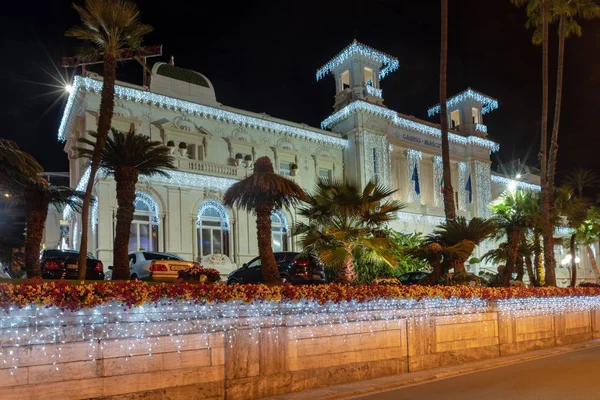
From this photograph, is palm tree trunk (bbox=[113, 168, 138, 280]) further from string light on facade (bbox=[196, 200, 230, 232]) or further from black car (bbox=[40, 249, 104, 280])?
string light on facade (bbox=[196, 200, 230, 232])

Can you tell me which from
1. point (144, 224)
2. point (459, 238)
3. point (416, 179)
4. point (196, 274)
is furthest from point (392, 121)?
point (196, 274)

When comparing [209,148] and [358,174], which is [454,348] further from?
[358,174]

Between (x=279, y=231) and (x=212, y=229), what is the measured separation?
4520mm

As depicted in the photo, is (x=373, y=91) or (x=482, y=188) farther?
(x=482, y=188)

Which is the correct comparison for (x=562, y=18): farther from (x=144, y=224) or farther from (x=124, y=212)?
(x=144, y=224)

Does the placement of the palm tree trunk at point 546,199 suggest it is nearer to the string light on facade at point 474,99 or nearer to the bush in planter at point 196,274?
the bush in planter at point 196,274

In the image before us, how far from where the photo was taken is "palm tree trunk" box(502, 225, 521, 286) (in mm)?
18859

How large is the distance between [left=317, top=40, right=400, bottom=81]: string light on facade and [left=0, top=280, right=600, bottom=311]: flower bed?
26.1 metres

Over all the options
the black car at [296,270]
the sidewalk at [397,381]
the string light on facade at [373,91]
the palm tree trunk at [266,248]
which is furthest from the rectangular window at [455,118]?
the palm tree trunk at [266,248]

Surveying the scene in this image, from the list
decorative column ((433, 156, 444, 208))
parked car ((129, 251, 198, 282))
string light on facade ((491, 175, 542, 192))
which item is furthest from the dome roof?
string light on facade ((491, 175, 542, 192))

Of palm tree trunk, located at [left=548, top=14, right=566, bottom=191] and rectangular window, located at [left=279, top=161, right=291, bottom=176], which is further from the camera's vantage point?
rectangular window, located at [left=279, top=161, right=291, bottom=176]

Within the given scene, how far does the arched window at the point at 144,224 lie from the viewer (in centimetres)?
2625

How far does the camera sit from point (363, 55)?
36750 mm

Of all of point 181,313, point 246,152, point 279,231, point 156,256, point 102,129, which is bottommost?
point 181,313
